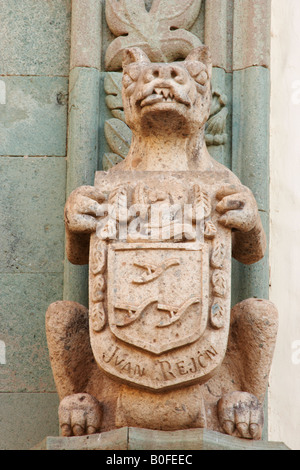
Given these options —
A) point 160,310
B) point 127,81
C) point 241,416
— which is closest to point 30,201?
point 127,81

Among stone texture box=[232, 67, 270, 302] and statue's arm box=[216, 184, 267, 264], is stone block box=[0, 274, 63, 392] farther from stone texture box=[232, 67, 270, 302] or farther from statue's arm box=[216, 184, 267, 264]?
statue's arm box=[216, 184, 267, 264]

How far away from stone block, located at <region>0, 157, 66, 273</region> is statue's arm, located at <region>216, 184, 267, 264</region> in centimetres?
98

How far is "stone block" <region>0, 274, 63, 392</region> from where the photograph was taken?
4.42 m

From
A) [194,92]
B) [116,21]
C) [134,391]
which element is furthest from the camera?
[116,21]

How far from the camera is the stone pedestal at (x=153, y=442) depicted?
3365 mm

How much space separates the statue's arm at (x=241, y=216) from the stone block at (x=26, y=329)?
0.99 metres

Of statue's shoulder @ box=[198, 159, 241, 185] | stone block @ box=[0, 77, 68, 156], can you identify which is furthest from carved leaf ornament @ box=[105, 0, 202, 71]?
statue's shoulder @ box=[198, 159, 241, 185]

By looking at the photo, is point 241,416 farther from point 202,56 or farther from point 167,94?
point 202,56

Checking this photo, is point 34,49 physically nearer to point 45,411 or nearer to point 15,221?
point 15,221

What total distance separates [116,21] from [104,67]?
0.21m

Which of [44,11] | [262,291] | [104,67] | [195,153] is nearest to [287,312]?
[262,291]

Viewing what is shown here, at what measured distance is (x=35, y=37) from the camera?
4816 millimetres

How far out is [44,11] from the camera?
4.85m

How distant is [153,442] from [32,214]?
1.53 meters
